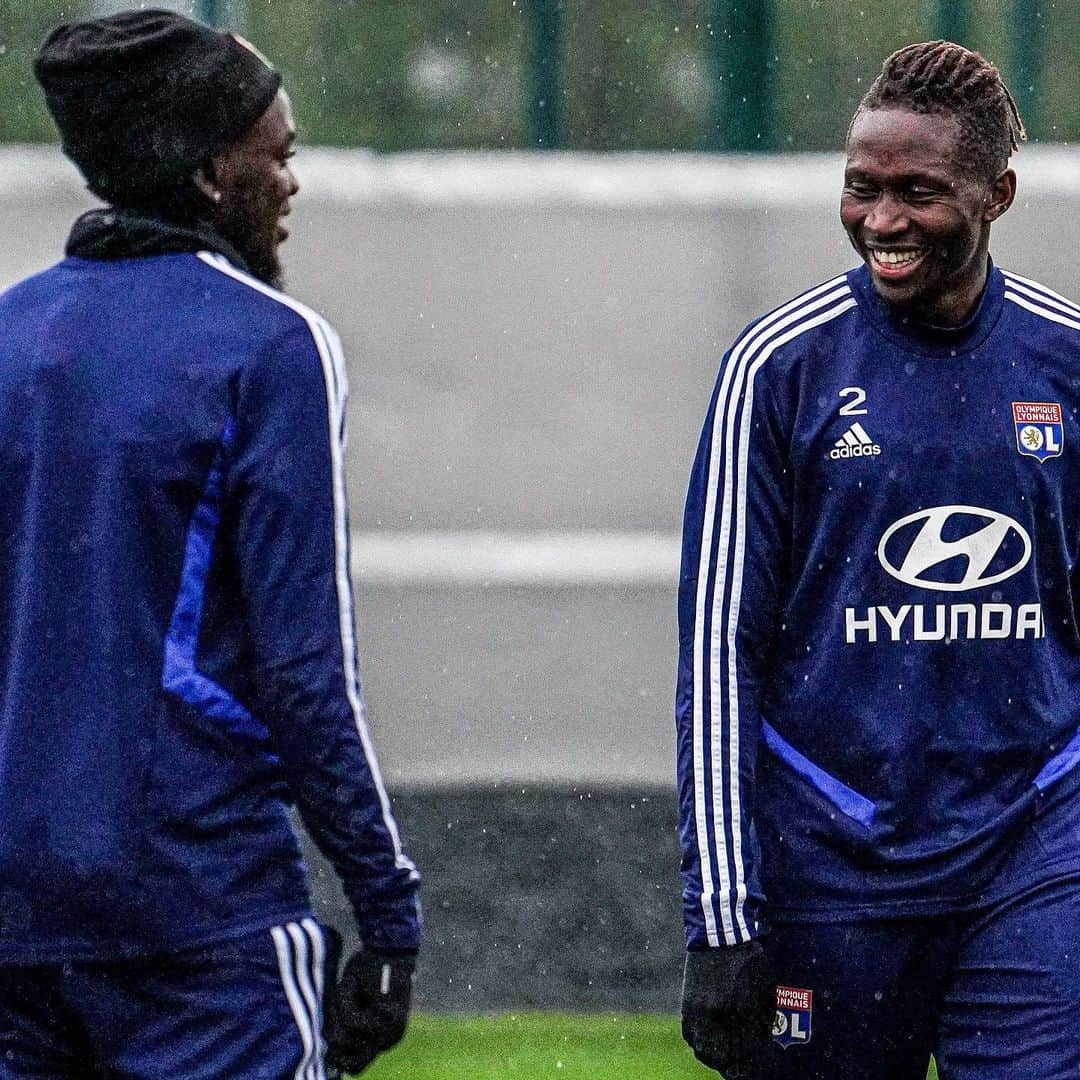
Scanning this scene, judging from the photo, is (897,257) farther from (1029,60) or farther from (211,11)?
(211,11)

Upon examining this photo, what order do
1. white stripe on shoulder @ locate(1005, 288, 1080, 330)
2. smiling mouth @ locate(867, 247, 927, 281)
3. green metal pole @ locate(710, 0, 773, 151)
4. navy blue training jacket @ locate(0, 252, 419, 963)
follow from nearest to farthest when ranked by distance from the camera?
1. navy blue training jacket @ locate(0, 252, 419, 963)
2. smiling mouth @ locate(867, 247, 927, 281)
3. white stripe on shoulder @ locate(1005, 288, 1080, 330)
4. green metal pole @ locate(710, 0, 773, 151)

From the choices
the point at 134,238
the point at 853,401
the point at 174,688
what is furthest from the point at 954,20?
the point at 174,688

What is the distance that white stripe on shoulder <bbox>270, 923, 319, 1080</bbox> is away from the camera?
2955 millimetres

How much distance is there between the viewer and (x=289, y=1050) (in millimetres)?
2949

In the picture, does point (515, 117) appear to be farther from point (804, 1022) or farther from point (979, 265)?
point (804, 1022)

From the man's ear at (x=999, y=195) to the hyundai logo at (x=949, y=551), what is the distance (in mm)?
488

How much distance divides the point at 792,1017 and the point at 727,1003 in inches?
7.2

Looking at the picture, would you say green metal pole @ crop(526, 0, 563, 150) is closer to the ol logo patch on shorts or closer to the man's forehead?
the man's forehead

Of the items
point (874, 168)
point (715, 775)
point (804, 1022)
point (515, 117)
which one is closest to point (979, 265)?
point (874, 168)

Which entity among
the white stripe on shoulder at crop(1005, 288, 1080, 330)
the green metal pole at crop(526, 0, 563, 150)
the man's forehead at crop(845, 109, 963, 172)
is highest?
the man's forehead at crop(845, 109, 963, 172)

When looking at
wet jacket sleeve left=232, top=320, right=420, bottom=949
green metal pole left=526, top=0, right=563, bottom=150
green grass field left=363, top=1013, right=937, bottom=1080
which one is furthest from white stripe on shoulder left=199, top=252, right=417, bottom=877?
green metal pole left=526, top=0, right=563, bottom=150

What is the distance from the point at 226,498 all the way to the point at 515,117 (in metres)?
4.05

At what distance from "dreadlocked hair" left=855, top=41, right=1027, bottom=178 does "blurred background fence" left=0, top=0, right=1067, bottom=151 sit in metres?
3.11

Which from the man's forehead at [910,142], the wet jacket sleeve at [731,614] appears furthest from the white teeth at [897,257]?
the wet jacket sleeve at [731,614]
